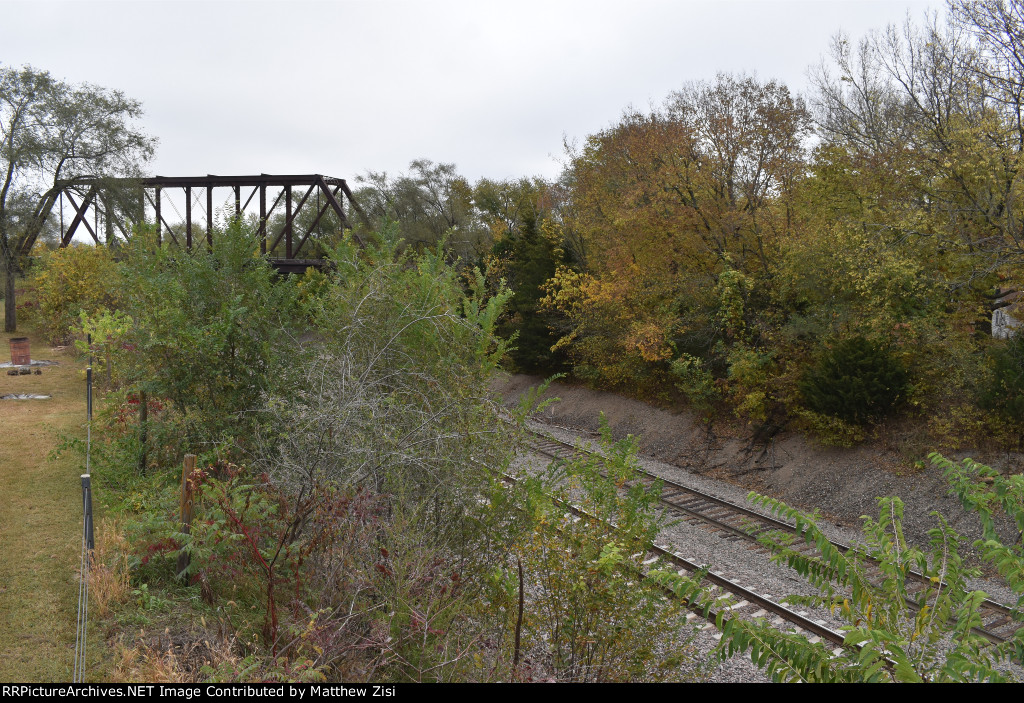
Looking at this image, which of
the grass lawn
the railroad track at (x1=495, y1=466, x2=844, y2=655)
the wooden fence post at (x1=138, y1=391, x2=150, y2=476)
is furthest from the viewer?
the wooden fence post at (x1=138, y1=391, x2=150, y2=476)

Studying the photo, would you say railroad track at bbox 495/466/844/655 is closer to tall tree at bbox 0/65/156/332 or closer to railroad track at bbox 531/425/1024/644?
railroad track at bbox 531/425/1024/644

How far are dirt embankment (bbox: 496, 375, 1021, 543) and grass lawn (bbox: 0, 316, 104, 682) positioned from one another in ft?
20.8

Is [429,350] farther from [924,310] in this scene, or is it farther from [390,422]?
[924,310]

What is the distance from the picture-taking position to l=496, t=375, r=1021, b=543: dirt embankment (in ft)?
44.1

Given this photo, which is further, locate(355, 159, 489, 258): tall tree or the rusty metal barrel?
locate(355, 159, 489, 258): tall tree

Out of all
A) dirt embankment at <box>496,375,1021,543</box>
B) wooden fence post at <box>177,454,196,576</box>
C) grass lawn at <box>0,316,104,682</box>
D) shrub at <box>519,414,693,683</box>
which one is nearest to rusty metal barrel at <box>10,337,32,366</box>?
grass lawn at <box>0,316,104,682</box>

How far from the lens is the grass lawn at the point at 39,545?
5.93 meters

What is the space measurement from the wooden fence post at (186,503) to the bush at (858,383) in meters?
14.4

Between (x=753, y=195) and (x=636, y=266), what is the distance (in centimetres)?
436

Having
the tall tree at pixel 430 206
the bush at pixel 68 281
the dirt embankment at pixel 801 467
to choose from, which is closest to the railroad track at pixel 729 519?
the dirt embankment at pixel 801 467

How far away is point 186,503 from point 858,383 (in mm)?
14549

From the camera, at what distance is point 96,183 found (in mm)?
29750

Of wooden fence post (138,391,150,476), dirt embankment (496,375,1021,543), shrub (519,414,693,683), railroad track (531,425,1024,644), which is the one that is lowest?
railroad track (531,425,1024,644)

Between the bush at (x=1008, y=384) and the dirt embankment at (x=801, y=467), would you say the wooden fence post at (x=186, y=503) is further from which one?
the bush at (x=1008, y=384)
